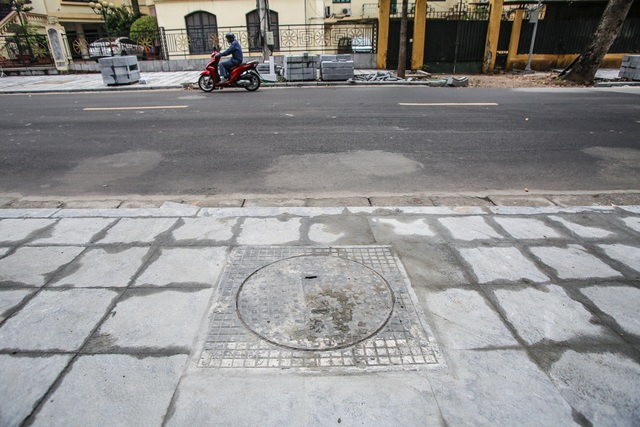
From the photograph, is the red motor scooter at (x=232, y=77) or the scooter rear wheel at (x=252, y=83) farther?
the scooter rear wheel at (x=252, y=83)

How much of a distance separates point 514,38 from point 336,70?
9948 millimetres

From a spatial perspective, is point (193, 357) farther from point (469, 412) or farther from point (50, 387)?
point (469, 412)

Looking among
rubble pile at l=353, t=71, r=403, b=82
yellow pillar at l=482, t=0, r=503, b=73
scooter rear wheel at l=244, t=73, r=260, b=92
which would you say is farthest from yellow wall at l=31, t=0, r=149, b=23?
yellow pillar at l=482, t=0, r=503, b=73

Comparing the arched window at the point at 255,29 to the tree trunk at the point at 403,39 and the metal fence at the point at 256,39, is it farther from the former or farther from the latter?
the tree trunk at the point at 403,39

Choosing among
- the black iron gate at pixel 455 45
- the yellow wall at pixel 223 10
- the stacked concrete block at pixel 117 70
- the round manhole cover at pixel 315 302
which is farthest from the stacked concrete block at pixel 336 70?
the round manhole cover at pixel 315 302

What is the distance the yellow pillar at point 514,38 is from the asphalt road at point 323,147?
9397 mm

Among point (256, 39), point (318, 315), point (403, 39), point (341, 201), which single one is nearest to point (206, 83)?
point (403, 39)

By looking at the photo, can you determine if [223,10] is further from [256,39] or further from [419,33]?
[419,33]

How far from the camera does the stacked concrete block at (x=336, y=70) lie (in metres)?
16.5

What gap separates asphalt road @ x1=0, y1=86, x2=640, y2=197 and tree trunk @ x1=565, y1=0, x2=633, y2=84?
159 inches

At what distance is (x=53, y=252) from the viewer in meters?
Result: 3.55

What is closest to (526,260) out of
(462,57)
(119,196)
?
(119,196)

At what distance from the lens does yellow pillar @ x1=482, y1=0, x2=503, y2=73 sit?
19172mm

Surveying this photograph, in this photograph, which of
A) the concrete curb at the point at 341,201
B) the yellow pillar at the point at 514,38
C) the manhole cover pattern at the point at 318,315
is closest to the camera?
the manhole cover pattern at the point at 318,315
